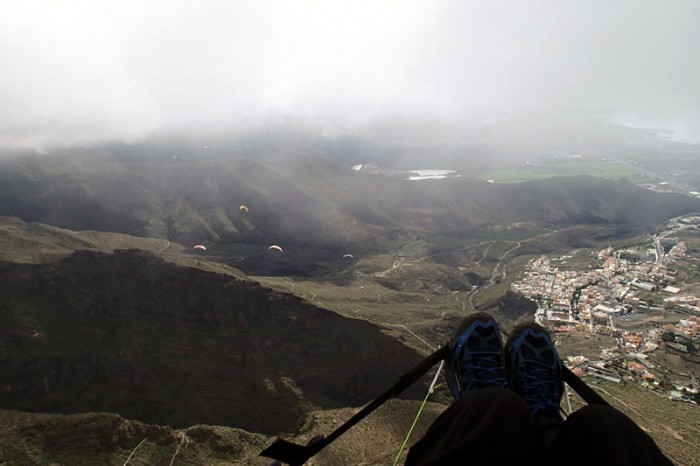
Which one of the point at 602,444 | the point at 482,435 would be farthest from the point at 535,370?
the point at 482,435

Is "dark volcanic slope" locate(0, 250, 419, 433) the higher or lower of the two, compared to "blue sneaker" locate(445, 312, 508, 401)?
lower

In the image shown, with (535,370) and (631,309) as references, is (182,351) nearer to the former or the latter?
(535,370)

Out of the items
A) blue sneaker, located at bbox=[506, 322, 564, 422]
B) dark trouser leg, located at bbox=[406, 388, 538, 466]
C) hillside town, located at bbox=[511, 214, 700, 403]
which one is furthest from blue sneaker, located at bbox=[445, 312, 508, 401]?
hillside town, located at bbox=[511, 214, 700, 403]

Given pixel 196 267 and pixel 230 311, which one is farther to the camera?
pixel 196 267

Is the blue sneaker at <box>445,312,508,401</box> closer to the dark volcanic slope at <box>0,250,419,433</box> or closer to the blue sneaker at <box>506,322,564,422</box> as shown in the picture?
the blue sneaker at <box>506,322,564,422</box>

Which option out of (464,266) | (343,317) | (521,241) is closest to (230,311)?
(343,317)

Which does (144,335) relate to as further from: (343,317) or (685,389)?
(685,389)

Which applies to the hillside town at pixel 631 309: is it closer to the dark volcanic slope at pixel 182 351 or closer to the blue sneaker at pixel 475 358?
the dark volcanic slope at pixel 182 351
